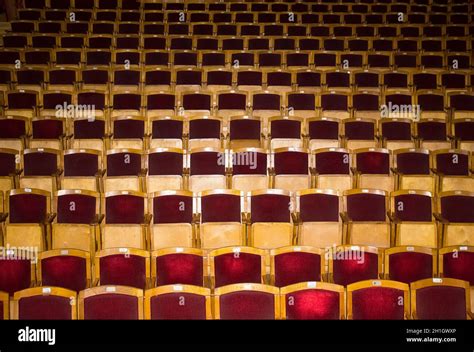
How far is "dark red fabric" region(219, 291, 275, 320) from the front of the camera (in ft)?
3.70

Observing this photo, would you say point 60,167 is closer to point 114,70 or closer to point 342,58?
point 114,70

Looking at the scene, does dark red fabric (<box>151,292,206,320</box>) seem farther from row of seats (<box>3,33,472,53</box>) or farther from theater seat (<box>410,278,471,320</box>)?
row of seats (<box>3,33,472,53</box>)

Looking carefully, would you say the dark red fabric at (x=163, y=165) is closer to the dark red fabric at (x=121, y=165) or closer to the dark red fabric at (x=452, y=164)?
the dark red fabric at (x=121, y=165)

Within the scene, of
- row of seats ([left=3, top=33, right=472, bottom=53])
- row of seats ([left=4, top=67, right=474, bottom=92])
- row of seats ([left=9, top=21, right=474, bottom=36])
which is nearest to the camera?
row of seats ([left=4, top=67, right=474, bottom=92])

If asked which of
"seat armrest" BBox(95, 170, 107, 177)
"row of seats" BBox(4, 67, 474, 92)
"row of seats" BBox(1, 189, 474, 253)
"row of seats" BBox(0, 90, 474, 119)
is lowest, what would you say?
"row of seats" BBox(1, 189, 474, 253)

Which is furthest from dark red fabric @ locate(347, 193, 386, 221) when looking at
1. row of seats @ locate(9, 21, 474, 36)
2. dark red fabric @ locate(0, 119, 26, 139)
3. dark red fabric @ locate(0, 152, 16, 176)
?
row of seats @ locate(9, 21, 474, 36)

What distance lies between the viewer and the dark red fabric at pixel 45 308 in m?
1.10

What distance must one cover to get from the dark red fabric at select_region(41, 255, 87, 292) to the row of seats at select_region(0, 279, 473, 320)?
0.12 meters

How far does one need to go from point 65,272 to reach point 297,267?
452 millimetres

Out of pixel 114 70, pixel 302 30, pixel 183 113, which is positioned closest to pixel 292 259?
pixel 183 113

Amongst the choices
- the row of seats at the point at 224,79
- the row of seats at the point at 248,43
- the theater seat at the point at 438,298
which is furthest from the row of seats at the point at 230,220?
the row of seats at the point at 248,43

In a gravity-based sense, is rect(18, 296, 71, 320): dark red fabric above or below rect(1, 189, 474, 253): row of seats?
below

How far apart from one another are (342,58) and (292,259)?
1317mm

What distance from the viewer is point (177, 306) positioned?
112 cm
